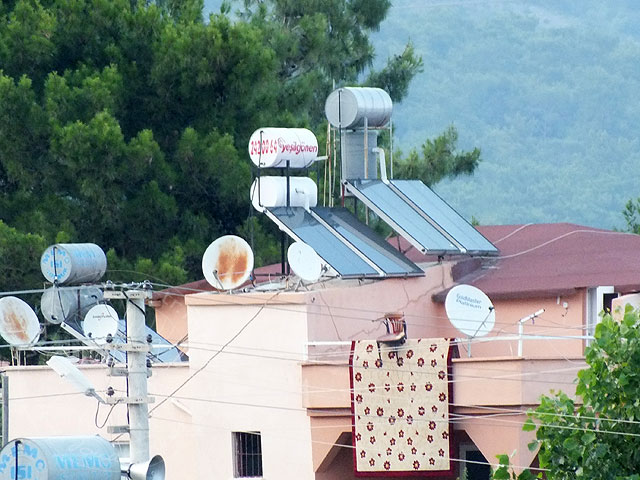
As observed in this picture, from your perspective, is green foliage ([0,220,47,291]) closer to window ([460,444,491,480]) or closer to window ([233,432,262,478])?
window ([233,432,262,478])

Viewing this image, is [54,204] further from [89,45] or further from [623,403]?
[623,403]

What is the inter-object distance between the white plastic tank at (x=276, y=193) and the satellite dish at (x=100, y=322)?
122 inches

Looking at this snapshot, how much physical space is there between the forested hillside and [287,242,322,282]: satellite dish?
4281 inches

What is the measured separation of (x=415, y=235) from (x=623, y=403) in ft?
31.1

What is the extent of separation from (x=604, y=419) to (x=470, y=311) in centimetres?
602

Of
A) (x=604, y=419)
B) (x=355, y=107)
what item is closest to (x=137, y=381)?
(x=604, y=419)

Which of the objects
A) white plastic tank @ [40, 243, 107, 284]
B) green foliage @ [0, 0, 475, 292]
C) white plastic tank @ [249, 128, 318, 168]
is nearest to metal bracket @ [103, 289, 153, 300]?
white plastic tank @ [249, 128, 318, 168]

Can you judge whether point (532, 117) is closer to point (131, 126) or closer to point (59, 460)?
point (131, 126)

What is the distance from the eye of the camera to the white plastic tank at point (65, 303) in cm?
3378

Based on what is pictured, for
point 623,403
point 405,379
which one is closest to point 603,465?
point 623,403

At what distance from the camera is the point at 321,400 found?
95.7 feet

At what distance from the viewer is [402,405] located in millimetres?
28516

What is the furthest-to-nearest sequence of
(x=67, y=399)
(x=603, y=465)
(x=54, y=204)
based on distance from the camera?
(x=54, y=204) < (x=67, y=399) < (x=603, y=465)

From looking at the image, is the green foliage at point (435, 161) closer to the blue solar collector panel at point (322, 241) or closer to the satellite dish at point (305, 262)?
the blue solar collector panel at point (322, 241)
